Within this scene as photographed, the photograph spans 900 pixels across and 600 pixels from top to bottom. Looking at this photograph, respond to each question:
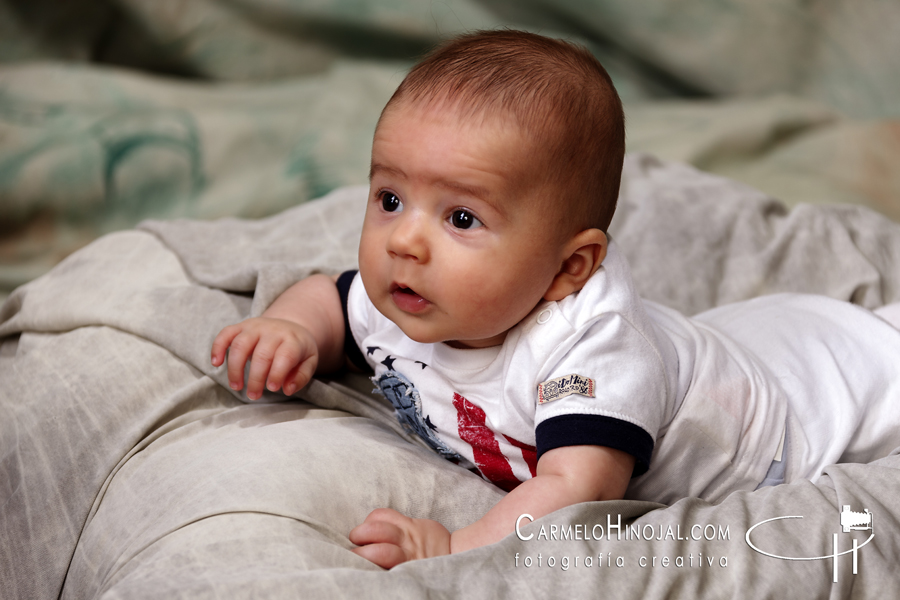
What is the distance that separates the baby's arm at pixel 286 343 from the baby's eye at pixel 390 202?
25cm

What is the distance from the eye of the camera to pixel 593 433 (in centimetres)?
88

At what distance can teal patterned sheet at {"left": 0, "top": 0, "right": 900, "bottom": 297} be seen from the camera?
2139 millimetres

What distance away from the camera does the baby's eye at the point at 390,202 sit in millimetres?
938

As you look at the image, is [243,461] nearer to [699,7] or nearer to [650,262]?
[650,262]

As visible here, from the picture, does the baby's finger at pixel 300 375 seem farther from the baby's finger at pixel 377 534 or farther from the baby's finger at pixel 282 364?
the baby's finger at pixel 377 534

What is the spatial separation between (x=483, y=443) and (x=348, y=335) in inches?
11.5

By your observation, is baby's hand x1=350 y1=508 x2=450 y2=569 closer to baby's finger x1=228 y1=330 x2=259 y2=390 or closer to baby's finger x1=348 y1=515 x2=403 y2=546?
baby's finger x1=348 y1=515 x2=403 y2=546

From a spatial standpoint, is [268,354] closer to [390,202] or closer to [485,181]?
[390,202]

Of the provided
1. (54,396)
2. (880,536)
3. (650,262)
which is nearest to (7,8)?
(54,396)

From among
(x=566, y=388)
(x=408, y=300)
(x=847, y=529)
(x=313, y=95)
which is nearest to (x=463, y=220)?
(x=408, y=300)

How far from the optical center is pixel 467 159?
87 cm

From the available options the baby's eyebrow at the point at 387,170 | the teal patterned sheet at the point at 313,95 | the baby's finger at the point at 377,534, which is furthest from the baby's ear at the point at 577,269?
the teal patterned sheet at the point at 313,95

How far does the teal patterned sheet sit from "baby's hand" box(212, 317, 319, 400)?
1.10m

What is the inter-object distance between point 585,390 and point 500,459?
203 mm
